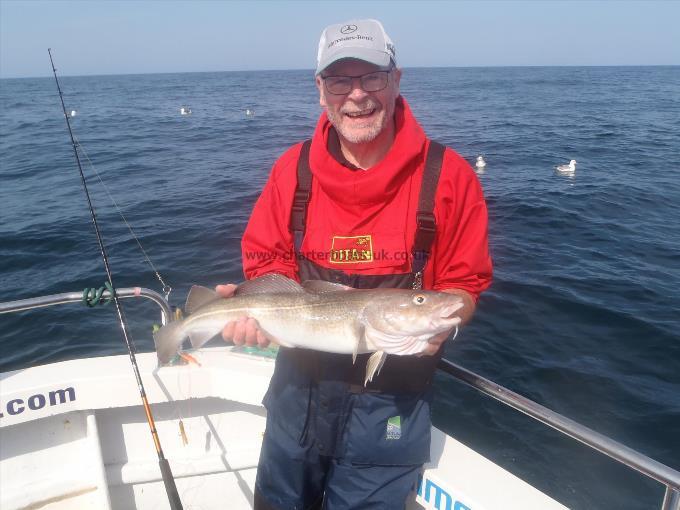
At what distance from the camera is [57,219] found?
13562mm

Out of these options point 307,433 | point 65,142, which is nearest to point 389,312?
point 307,433

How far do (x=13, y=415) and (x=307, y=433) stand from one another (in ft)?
7.76

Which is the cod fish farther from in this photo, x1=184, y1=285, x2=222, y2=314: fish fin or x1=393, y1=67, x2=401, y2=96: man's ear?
x1=393, y1=67, x2=401, y2=96: man's ear

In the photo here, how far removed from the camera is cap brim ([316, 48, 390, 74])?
2846mm

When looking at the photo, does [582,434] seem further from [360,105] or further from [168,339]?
[168,339]

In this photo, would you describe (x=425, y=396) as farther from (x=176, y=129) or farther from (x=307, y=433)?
(x=176, y=129)

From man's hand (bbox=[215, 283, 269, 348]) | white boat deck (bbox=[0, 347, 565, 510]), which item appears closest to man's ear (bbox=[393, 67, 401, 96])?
man's hand (bbox=[215, 283, 269, 348])

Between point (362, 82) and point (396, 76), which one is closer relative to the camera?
point (362, 82)

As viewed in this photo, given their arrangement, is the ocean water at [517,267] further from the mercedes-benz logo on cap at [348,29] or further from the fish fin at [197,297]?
the mercedes-benz logo on cap at [348,29]

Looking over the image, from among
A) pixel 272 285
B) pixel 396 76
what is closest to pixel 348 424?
pixel 272 285

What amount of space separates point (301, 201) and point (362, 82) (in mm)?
805

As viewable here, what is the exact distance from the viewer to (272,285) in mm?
3211

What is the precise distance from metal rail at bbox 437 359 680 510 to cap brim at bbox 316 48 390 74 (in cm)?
195

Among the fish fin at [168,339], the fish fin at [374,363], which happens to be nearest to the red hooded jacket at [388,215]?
the fish fin at [374,363]
